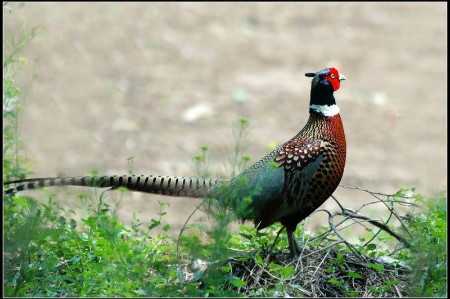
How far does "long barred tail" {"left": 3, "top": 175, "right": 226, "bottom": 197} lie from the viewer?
4531mm

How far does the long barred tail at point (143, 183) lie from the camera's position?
14.9 feet

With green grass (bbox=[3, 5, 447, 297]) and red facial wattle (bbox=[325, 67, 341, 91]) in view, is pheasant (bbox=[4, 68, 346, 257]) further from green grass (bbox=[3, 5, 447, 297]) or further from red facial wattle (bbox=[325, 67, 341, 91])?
green grass (bbox=[3, 5, 447, 297])

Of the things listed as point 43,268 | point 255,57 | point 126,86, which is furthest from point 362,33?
point 43,268

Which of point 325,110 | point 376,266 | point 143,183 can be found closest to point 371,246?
point 376,266

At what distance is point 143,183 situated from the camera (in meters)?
4.62

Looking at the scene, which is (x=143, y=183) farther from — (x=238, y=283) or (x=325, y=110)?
(x=325, y=110)

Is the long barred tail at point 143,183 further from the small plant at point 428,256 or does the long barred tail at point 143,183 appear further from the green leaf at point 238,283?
the small plant at point 428,256

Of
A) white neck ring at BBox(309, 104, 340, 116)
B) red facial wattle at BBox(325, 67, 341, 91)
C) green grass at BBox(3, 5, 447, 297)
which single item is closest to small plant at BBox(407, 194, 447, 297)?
green grass at BBox(3, 5, 447, 297)

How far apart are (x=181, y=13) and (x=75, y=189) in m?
7.14

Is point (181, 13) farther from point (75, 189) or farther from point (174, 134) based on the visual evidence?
point (75, 189)

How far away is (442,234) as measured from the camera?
4629 millimetres

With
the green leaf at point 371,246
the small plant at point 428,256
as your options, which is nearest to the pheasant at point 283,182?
the green leaf at point 371,246

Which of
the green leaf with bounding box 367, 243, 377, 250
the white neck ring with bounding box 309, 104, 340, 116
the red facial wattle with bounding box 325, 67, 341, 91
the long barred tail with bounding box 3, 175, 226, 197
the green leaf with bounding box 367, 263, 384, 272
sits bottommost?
the green leaf with bounding box 367, 263, 384, 272

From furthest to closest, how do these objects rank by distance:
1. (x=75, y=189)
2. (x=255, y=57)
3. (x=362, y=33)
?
(x=362, y=33), (x=255, y=57), (x=75, y=189)
